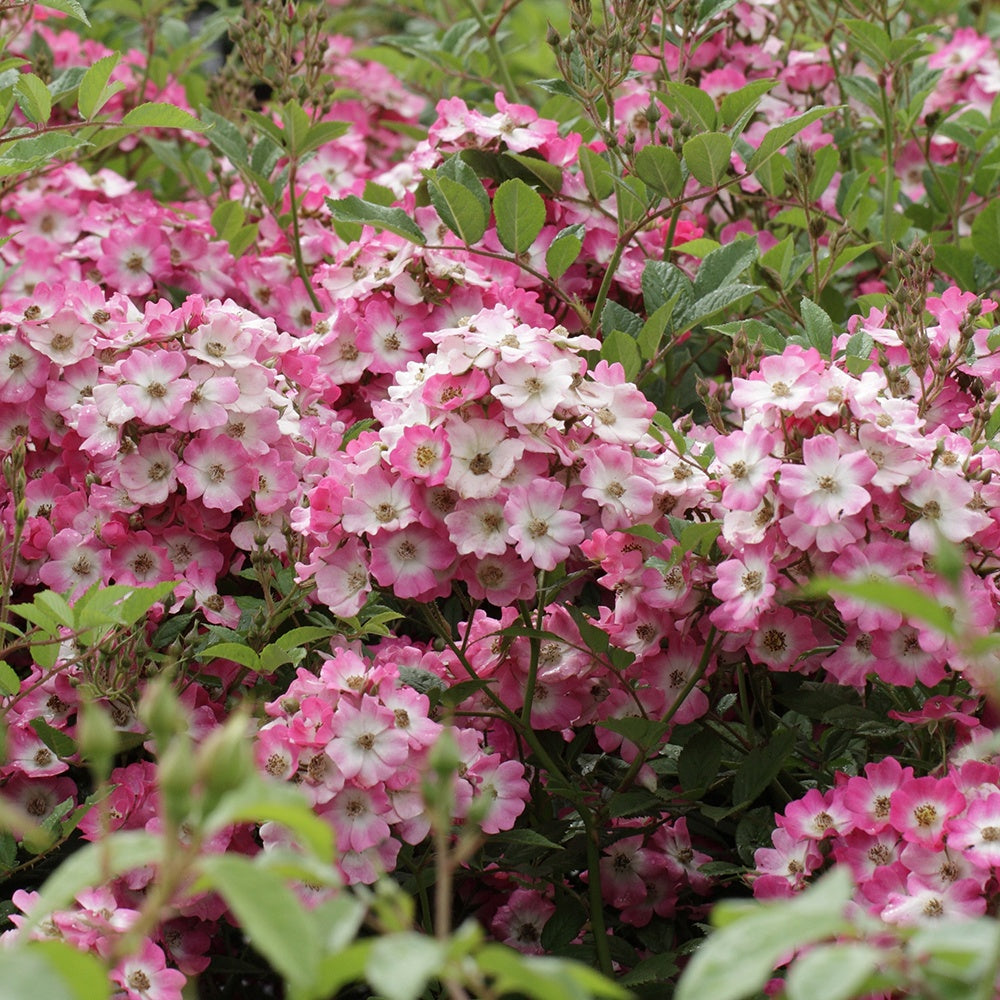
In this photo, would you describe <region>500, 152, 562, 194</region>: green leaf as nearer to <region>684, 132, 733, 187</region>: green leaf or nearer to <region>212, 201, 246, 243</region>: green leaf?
<region>684, 132, 733, 187</region>: green leaf

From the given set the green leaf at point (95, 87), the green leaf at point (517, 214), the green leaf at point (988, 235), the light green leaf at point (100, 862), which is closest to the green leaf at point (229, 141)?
the green leaf at point (95, 87)

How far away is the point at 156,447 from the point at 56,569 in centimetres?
18

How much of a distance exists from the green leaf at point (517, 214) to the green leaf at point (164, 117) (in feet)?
1.16

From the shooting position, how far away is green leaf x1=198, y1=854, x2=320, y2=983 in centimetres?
54

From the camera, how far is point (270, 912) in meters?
0.55

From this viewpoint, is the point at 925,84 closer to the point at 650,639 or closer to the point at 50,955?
the point at 650,639

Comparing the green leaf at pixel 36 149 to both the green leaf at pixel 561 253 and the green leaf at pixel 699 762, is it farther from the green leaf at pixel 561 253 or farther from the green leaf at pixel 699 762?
the green leaf at pixel 699 762

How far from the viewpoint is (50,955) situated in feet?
1.93

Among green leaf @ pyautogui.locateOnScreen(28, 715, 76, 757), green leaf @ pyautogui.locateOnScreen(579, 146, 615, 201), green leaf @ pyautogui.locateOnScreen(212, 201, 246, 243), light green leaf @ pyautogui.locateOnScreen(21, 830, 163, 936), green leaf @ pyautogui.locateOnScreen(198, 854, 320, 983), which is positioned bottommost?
green leaf @ pyautogui.locateOnScreen(28, 715, 76, 757)

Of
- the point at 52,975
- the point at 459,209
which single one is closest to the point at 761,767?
the point at 459,209

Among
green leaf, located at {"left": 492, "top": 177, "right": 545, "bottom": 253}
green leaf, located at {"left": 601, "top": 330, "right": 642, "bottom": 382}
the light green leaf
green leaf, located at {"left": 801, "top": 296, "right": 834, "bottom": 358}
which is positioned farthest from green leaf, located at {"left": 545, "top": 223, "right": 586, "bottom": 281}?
the light green leaf

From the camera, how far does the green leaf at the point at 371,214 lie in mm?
1679

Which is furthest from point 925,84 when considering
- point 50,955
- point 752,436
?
point 50,955

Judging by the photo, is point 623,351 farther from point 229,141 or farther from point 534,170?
point 229,141
